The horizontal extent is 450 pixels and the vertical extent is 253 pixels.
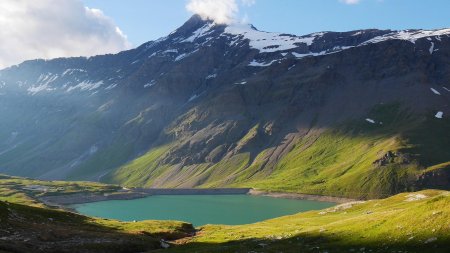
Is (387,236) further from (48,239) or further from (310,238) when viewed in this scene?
(48,239)

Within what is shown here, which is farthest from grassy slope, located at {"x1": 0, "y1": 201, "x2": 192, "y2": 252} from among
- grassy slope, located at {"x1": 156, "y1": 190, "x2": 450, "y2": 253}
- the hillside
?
grassy slope, located at {"x1": 156, "y1": 190, "x2": 450, "y2": 253}

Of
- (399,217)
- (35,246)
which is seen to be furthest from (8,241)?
(399,217)

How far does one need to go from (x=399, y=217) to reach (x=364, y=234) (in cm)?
329

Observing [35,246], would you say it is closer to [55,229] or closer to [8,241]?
[8,241]

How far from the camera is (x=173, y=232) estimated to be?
2670 inches

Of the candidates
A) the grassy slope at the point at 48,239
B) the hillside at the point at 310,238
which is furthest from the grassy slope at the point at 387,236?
the grassy slope at the point at 48,239

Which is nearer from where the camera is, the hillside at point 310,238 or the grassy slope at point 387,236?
the grassy slope at point 387,236

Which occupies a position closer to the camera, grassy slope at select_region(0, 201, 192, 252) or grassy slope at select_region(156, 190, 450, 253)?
grassy slope at select_region(156, 190, 450, 253)

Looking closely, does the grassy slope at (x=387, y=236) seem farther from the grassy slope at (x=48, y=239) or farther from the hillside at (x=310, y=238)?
the grassy slope at (x=48, y=239)

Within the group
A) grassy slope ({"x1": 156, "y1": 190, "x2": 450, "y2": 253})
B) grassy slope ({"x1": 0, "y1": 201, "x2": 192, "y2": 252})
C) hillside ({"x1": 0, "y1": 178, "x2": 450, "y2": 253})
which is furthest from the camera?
grassy slope ({"x1": 0, "y1": 201, "x2": 192, "y2": 252})

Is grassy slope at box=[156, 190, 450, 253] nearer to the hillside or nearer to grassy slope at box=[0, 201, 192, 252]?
the hillside

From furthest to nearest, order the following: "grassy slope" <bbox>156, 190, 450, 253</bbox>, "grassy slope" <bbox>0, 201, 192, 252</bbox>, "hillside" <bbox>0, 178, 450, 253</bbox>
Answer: "grassy slope" <bbox>0, 201, 192, 252</bbox>, "hillside" <bbox>0, 178, 450, 253</bbox>, "grassy slope" <bbox>156, 190, 450, 253</bbox>

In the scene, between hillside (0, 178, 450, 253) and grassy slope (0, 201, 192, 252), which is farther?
grassy slope (0, 201, 192, 252)

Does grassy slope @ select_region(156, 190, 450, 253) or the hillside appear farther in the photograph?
the hillside
